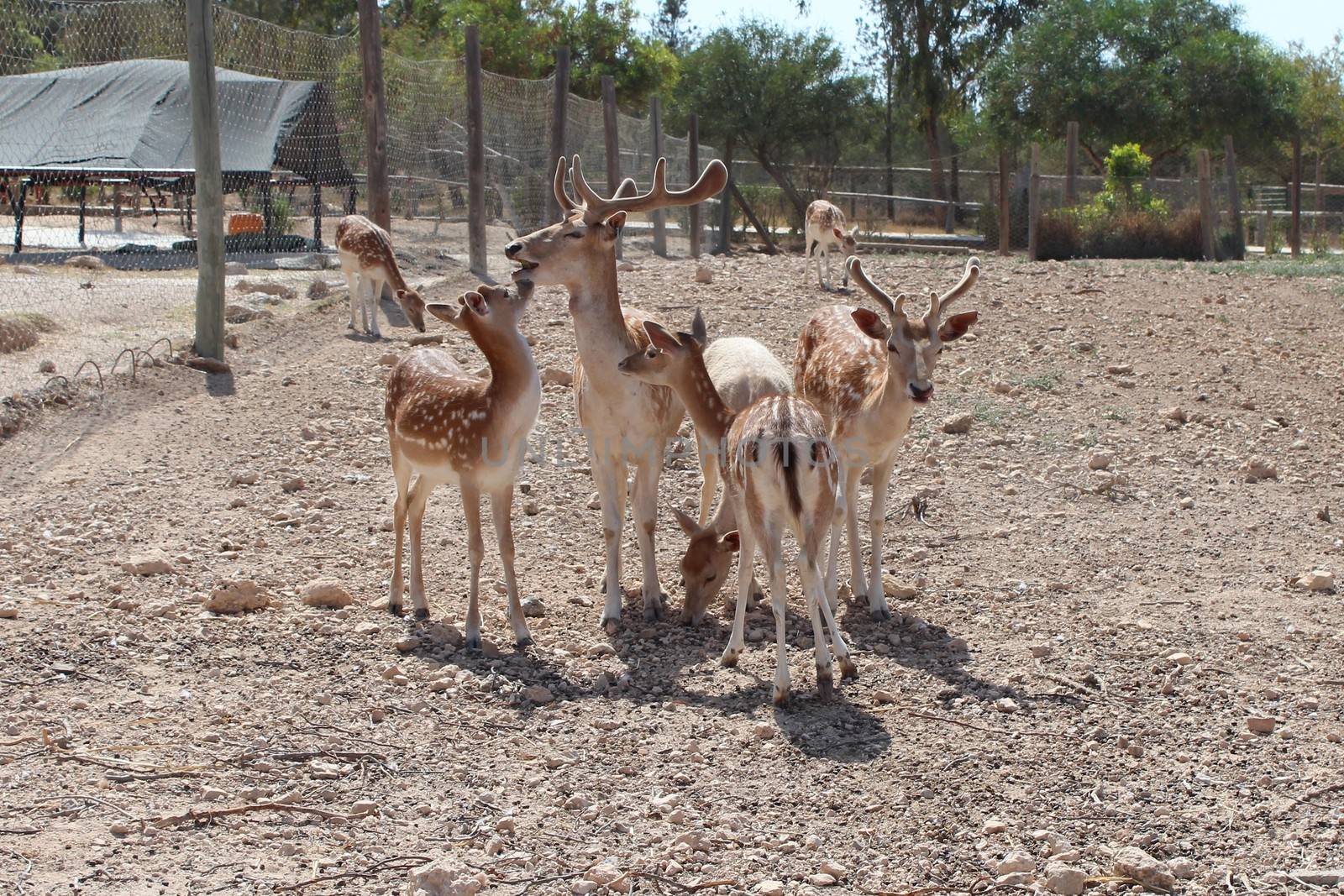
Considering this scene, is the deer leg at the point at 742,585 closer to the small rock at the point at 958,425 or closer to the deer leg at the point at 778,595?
the deer leg at the point at 778,595

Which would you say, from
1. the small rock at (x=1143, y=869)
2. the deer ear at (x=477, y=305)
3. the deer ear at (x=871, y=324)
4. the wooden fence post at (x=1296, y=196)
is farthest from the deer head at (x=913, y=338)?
the wooden fence post at (x=1296, y=196)

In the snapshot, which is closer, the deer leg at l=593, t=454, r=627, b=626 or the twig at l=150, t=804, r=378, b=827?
the twig at l=150, t=804, r=378, b=827

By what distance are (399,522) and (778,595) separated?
2.14 m

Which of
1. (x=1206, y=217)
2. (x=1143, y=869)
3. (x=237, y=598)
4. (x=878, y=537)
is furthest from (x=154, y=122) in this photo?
(x=1143, y=869)

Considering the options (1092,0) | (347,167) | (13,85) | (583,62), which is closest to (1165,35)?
(1092,0)

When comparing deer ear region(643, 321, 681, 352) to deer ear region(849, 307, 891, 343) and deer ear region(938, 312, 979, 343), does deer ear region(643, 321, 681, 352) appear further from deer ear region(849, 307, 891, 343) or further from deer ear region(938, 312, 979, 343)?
deer ear region(938, 312, 979, 343)

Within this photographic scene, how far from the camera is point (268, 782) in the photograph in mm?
4691

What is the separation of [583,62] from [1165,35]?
15.4 m

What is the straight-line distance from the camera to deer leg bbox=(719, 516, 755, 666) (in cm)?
589

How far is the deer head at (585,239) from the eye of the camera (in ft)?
21.5

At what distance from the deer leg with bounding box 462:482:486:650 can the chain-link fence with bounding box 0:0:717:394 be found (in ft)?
24.0

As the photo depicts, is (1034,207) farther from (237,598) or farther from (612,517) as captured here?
(237,598)

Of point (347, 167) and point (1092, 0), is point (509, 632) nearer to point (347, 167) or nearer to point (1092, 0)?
point (347, 167)

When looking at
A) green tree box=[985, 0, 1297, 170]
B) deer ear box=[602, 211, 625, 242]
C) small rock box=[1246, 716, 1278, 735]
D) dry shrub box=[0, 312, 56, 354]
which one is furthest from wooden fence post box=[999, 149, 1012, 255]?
small rock box=[1246, 716, 1278, 735]
